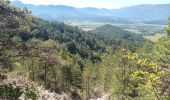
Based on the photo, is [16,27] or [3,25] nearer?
[3,25]

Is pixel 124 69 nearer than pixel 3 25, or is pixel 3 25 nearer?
pixel 3 25

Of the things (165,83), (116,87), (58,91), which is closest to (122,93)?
(116,87)

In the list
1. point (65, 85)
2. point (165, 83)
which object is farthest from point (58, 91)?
point (165, 83)

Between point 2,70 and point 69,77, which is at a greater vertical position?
point 2,70

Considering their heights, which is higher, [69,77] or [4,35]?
[4,35]

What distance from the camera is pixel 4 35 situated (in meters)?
14.9

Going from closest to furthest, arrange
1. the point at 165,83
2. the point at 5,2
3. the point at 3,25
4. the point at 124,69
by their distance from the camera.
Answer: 1. the point at 3,25
2. the point at 5,2
3. the point at 165,83
4. the point at 124,69

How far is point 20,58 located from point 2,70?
3.96 ft

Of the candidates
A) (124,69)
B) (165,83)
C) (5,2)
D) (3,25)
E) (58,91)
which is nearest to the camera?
(3,25)

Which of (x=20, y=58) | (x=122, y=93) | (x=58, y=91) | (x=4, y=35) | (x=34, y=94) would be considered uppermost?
(x=4, y=35)

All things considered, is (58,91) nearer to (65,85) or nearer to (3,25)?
(65,85)

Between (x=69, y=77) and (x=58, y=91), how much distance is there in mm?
4093

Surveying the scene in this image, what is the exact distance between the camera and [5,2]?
15.5 meters

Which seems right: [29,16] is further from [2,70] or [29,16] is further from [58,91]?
[58,91]
